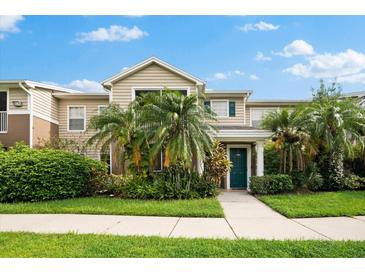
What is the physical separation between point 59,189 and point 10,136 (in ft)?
23.8

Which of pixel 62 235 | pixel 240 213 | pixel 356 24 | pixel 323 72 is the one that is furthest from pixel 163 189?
pixel 323 72

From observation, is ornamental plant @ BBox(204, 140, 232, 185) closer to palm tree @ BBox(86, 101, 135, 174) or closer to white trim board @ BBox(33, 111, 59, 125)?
palm tree @ BBox(86, 101, 135, 174)

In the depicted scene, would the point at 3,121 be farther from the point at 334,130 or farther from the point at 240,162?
the point at 334,130

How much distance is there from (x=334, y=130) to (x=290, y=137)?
1.86 m

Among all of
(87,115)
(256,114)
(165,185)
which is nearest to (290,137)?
(165,185)

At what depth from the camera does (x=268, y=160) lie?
15.1m

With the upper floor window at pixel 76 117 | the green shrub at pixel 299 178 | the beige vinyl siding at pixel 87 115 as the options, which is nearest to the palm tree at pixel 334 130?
the green shrub at pixel 299 178

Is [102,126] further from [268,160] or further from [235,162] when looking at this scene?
[268,160]

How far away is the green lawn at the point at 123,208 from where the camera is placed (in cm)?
859

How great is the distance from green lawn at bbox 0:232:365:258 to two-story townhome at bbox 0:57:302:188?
856 centimetres

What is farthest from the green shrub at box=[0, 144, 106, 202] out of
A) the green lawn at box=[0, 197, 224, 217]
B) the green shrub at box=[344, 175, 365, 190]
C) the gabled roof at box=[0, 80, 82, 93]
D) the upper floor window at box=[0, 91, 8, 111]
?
the green shrub at box=[344, 175, 365, 190]

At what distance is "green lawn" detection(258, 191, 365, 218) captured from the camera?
855 centimetres

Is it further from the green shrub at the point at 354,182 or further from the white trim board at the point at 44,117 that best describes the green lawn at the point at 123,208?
the white trim board at the point at 44,117
